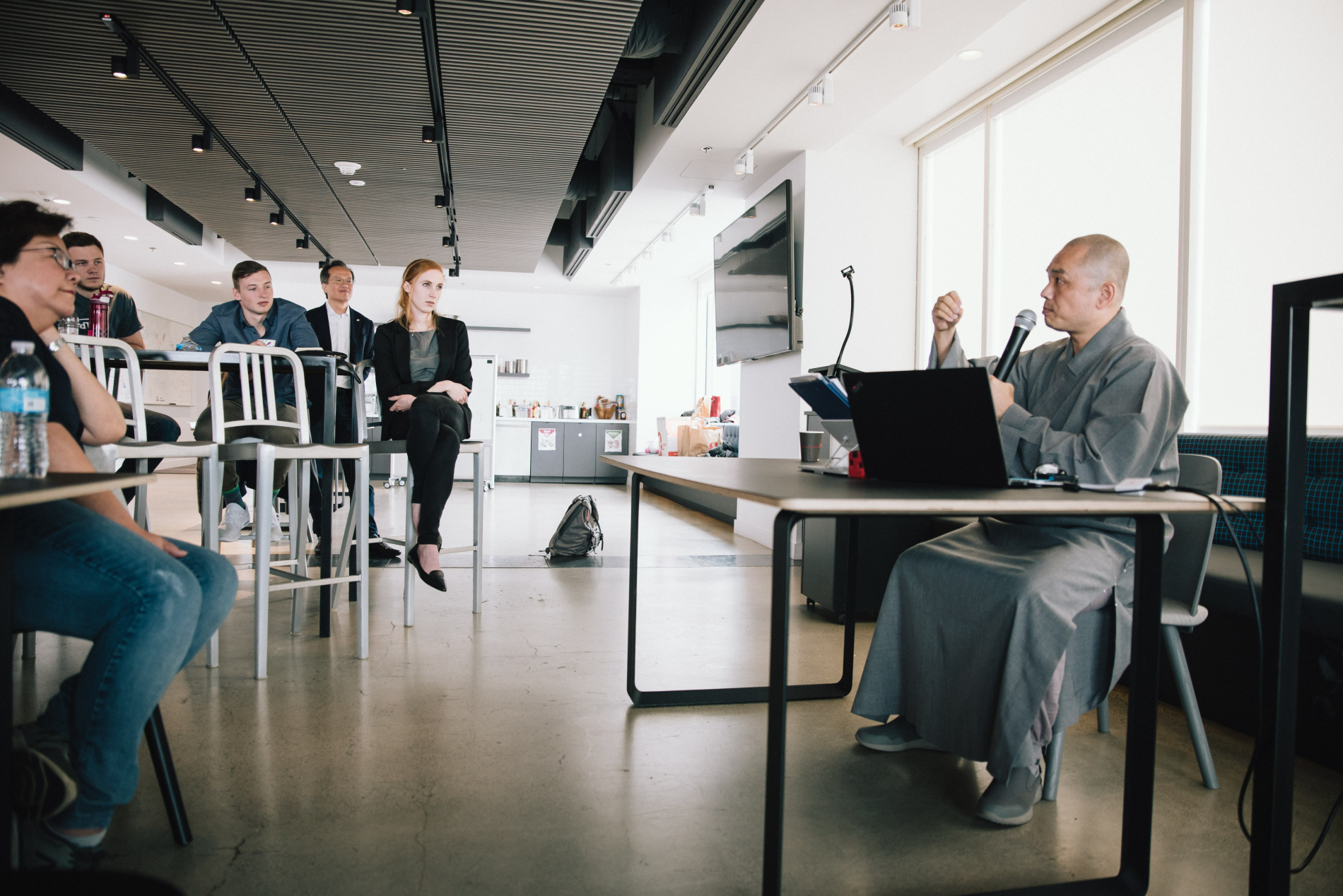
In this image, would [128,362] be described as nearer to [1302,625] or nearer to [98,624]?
[98,624]

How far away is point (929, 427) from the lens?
1.34 meters

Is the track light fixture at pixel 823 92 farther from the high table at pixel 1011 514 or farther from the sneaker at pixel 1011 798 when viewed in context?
the sneaker at pixel 1011 798

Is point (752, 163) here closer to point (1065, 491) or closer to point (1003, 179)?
point (1003, 179)

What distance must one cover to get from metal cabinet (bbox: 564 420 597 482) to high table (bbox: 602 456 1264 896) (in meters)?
8.80

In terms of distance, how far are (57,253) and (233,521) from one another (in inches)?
122

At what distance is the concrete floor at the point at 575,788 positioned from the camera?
1.32 metres

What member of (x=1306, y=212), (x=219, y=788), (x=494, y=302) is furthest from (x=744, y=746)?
(x=494, y=302)

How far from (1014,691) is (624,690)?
1142 millimetres

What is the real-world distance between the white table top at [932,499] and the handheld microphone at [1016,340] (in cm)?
36

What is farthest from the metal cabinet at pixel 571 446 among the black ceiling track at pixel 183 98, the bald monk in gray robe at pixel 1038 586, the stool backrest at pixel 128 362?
the bald monk in gray robe at pixel 1038 586

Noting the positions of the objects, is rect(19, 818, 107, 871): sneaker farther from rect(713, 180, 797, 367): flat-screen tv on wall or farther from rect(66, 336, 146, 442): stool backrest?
rect(713, 180, 797, 367): flat-screen tv on wall

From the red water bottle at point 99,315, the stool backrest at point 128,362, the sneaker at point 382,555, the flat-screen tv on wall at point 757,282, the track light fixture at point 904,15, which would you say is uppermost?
the track light fixture at point 904,15

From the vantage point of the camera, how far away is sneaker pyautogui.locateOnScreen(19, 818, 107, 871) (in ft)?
3.51

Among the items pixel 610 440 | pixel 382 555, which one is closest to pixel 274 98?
pixel 382 555
